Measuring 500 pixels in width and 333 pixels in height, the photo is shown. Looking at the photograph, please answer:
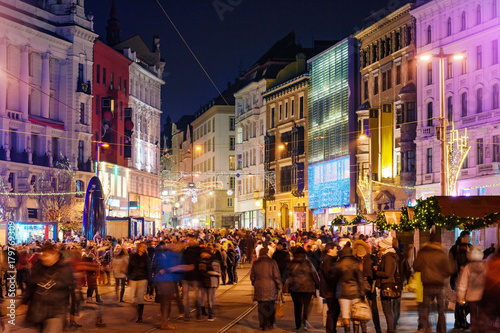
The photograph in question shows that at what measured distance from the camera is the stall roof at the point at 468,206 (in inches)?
915

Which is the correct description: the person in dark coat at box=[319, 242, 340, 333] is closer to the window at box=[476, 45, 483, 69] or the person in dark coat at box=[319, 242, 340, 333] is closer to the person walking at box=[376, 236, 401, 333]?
the person walking at box=[376, 236, 401, 333]

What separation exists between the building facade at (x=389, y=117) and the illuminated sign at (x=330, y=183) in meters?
3.39

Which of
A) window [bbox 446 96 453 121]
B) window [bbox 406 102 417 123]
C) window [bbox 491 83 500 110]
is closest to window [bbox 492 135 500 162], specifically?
window [bbox 491 83 500 110]

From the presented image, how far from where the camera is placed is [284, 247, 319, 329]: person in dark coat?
17.5 metres

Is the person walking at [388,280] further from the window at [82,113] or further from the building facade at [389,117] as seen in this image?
the window at [82,113]

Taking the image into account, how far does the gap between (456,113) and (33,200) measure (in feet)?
104

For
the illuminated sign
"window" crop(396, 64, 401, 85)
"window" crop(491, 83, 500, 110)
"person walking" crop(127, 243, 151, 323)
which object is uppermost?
"window" crop(396, 64, 401, 85)

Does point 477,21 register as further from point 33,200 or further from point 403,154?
point 33,200

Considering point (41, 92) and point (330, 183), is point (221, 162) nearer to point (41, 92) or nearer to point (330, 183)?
point (330, 183)

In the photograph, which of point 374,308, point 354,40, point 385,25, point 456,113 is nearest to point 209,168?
point 354,40

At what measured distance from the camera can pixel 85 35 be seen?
7475cm

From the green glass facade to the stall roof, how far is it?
46.2m

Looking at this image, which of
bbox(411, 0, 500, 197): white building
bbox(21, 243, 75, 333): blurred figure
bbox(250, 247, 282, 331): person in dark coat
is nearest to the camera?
bbox(21, 243, 75, 333): blurred figure

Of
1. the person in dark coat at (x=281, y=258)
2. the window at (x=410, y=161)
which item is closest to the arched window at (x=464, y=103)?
the window at (x=410, y=161)
